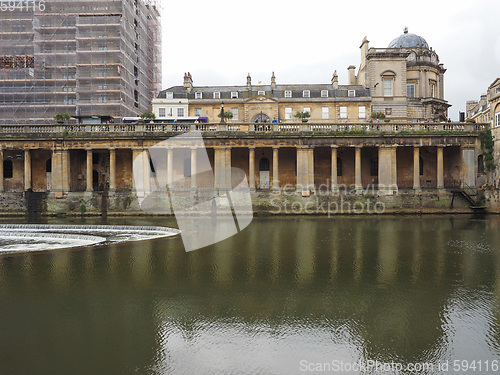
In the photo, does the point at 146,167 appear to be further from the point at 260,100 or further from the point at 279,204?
the point at 260,100

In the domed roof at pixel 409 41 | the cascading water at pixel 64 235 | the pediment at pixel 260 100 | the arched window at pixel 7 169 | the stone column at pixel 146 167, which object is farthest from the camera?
the domed roof at pixel 409 41

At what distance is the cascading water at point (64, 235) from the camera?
1797 centimetres

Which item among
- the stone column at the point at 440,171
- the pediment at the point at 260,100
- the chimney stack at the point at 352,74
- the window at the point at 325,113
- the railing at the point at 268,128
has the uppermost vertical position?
the chimney stack at the point at 352,74

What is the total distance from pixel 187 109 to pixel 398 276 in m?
37.5

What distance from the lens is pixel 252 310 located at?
9445 millimetres

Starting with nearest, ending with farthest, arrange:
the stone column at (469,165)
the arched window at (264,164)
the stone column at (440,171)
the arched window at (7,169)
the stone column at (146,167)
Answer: the stone column at (440,171)
the stone column at (469,165)
the stone column at (146,167)
the arched window at (7,169)
the arched window at (264,164)

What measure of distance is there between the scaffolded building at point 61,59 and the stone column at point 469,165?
127 ft

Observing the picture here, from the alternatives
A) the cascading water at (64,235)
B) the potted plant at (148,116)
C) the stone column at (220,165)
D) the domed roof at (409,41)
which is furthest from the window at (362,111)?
the cascading water at (64,235)

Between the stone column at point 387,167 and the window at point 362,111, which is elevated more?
the window at point 362,111

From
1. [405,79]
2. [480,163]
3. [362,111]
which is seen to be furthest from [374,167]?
[405,79]

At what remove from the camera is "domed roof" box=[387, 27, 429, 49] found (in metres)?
50.6

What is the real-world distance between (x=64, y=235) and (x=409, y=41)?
51661mm

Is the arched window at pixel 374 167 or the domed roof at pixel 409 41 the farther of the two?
the domed roof at pixel 409 41

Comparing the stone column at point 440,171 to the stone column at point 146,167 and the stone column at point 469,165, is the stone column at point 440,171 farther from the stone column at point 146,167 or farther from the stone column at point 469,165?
the stone column at point 146,167
